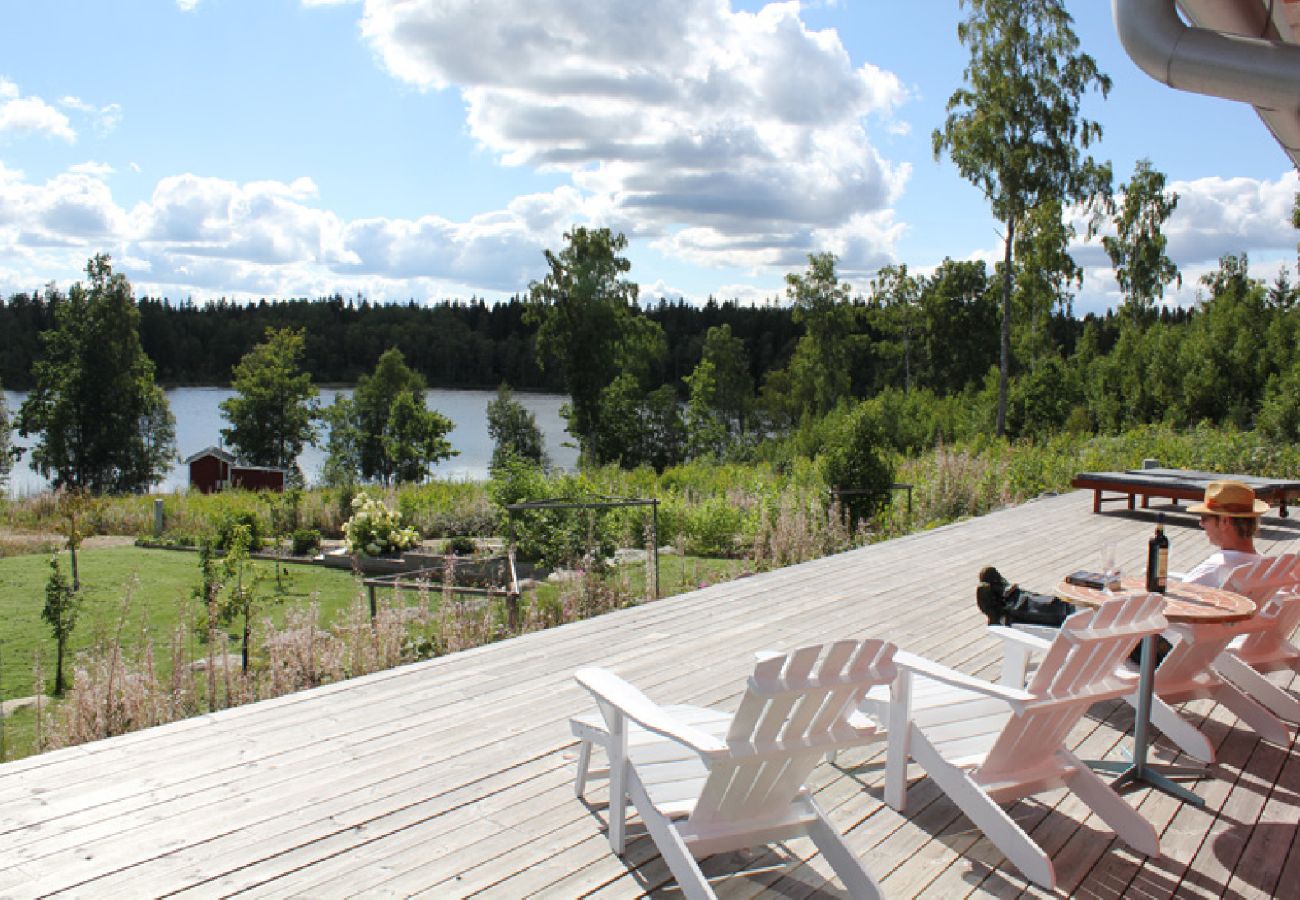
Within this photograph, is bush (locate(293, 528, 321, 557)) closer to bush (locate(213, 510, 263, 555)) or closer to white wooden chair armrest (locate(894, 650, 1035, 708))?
bush (locate(213, 510, 263, 555))

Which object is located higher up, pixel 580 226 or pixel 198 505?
pixel 580 226

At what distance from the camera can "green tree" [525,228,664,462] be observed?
35.6 metres

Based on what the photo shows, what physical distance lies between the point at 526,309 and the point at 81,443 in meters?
18.5

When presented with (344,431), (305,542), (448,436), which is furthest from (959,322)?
(305,542)

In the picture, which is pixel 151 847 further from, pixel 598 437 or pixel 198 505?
pixel 598 437

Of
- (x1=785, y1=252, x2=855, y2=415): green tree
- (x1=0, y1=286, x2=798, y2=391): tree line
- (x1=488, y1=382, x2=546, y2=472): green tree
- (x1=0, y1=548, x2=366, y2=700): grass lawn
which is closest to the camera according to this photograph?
(x1=0, y1=548, x2=366, y2=700): grass lawn

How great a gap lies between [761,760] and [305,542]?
45.4 ft

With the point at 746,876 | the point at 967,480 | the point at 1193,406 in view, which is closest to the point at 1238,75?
the point at 746,876

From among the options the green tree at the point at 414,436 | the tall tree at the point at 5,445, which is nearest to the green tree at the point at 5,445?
the tall tree at the point at 5,445

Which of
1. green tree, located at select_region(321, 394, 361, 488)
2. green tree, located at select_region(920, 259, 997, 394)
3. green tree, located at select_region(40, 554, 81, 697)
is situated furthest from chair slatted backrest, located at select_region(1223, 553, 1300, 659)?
green tree, located at select_region(321, 394, 361, 488)

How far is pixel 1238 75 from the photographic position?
6.63 ft

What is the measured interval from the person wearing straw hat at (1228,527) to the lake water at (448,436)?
132 feet

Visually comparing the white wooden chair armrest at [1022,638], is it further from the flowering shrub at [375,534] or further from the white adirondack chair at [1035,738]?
the flowering shrub at [375,534]

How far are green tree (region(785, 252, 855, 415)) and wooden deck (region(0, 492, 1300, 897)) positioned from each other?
116ft
